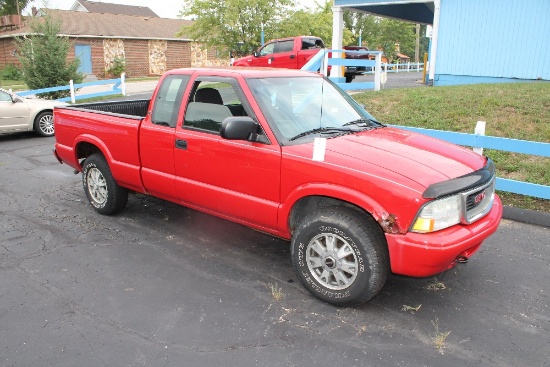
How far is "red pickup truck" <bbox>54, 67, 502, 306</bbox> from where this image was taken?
3328mm

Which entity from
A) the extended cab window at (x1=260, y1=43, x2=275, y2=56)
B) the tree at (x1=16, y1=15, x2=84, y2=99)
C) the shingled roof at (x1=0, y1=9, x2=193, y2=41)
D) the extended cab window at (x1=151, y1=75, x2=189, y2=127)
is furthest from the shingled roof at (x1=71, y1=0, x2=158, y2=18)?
the extended cab window at (x1=151, y1=75, x2=189, y2=127)

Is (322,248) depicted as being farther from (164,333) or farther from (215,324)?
(164,333)

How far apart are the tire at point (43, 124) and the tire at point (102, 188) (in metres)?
6.65

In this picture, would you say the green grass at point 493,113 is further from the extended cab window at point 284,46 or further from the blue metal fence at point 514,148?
the extended cab window at point 284,46

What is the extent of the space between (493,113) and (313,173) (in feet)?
22.5

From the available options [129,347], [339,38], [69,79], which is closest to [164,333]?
[129,347]

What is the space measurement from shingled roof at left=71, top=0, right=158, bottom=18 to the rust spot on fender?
52073mm

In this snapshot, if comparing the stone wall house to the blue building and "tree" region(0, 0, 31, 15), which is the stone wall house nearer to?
"tree" region(0, 0, 31, 15)

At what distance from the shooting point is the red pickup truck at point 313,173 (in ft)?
10.9

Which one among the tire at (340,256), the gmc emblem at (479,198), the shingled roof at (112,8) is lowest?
the tire at (340,256)

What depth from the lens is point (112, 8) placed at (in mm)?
54281

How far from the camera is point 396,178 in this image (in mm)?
3330

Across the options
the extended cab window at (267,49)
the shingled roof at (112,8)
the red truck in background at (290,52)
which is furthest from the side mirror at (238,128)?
the shingled roof at (112,8)

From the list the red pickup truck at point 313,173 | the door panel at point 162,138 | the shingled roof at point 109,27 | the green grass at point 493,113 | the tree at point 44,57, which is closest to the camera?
the red pickup truck at point 313,173
